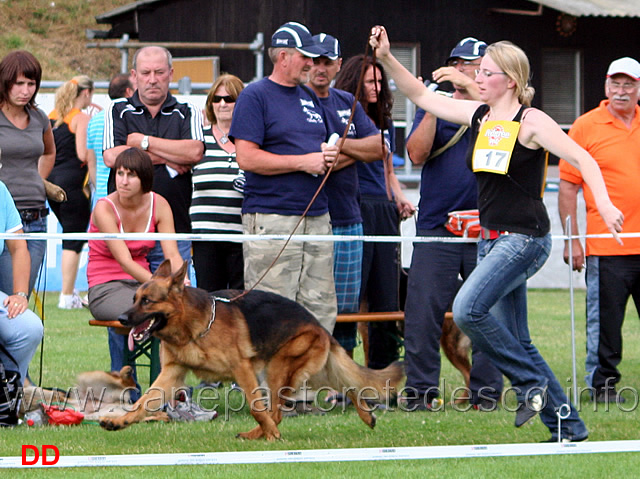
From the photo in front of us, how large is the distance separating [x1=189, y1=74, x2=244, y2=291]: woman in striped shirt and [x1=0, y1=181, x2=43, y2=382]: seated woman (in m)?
1.41

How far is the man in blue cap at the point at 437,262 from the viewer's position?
668 cm

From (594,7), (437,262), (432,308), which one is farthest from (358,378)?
(594,7)

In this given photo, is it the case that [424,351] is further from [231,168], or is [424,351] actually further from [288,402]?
[231,168]

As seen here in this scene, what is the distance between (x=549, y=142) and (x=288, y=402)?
8.09ft

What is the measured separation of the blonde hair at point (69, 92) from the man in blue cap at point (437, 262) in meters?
5.01

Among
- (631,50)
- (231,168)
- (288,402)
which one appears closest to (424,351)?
(288,402)

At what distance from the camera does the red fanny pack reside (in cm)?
641

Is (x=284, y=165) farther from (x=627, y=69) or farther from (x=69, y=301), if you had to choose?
(x=69, y=301)

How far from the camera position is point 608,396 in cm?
700

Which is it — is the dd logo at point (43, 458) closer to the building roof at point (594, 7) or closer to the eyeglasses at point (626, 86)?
the eyeglasses at point (626, 86)

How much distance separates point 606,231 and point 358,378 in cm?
236

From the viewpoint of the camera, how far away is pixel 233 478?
4.53m

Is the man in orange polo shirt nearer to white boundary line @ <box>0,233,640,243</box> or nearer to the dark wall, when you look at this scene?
Answer: white boundary line @ <box>0,233,640,243</box>

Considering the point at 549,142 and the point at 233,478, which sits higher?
the point at 549,142
